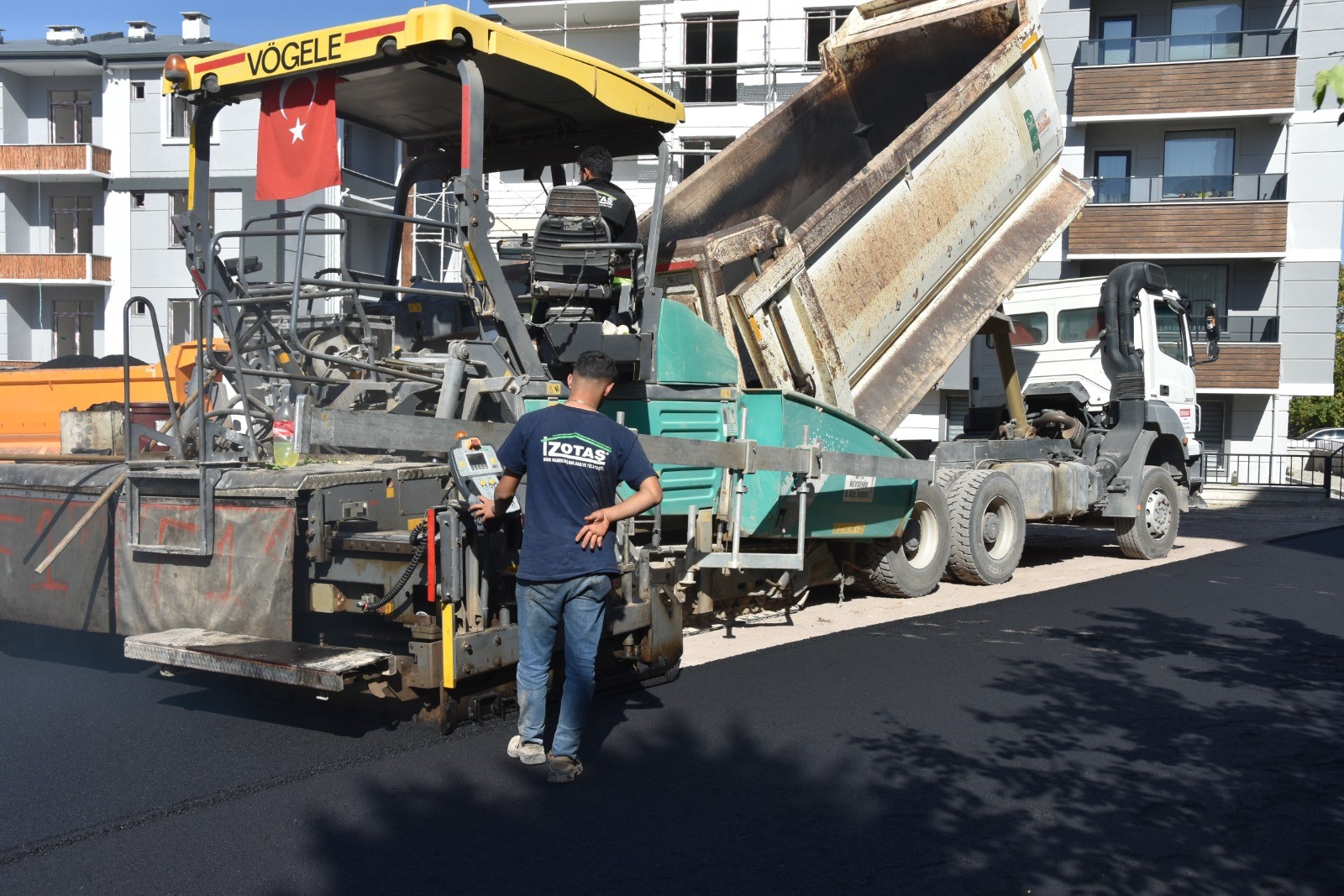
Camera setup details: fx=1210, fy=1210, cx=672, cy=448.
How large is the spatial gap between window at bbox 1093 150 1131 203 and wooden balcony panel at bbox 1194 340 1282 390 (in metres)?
3.80

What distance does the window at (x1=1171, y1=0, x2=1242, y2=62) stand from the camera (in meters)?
24.9

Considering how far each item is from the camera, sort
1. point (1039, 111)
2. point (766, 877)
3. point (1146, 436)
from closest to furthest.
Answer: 1. point (766, 877)
2. point (1039, 111)
3. point (1146, 436)

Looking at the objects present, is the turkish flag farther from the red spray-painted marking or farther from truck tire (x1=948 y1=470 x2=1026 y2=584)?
truck tire (x1=948 y1=470 x2=1026 y2=584)

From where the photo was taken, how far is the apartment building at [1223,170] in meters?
24.2

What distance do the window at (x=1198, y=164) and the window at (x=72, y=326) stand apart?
2859 cm

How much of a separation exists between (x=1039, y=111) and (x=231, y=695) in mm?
7348

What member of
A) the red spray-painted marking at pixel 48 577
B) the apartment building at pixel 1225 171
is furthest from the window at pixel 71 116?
the red spray-painted marking at pixel 48 577

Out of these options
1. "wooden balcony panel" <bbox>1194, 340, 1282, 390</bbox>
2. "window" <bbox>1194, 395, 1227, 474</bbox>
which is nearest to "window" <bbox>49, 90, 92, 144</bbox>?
"wooden balcony panel" <bbox>1194, 340, 1282, 390</bbox>

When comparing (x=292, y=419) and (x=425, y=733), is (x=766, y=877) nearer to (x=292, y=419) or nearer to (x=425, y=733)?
(x=425, y=733)

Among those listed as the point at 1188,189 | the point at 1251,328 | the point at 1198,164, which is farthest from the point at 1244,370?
the point at 1198,164

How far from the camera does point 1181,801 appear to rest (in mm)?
4121

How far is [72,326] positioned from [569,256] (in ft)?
110

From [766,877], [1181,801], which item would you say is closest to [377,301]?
[766,877]

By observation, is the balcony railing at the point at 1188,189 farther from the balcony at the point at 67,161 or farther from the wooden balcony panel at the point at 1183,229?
the balcony at the point at 67,161
